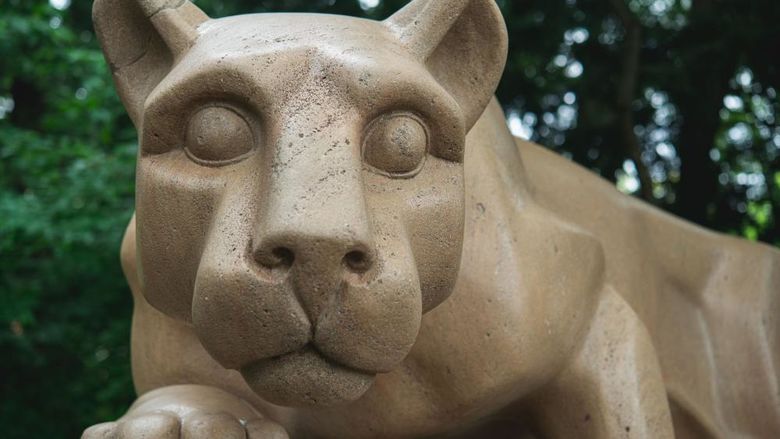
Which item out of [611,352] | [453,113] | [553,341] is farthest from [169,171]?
[611,352]

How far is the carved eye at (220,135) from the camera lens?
5.27ft

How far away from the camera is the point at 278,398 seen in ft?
5.18

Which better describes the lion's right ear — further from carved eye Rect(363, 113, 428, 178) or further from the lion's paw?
the lion's paw

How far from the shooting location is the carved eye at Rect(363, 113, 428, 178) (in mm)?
1621

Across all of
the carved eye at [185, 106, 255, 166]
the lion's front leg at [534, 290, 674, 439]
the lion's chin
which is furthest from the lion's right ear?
the lion's front leg at [534, 290, 674, 439]

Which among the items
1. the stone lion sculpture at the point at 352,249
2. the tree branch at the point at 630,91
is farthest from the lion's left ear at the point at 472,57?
the tree branch at the point at 630,91

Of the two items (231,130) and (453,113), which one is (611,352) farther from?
(231,130)

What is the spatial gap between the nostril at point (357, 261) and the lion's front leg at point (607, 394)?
2.72ft

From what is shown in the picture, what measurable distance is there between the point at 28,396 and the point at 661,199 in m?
2.76

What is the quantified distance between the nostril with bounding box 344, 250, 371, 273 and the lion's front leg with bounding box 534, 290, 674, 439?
83 cm

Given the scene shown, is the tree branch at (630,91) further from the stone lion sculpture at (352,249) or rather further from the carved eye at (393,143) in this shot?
the carved eye at (393,143)

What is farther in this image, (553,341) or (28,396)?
(28,396)

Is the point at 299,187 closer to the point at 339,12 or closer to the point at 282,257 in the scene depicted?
the point at 282,257

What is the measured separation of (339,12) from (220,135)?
2.31 meters
